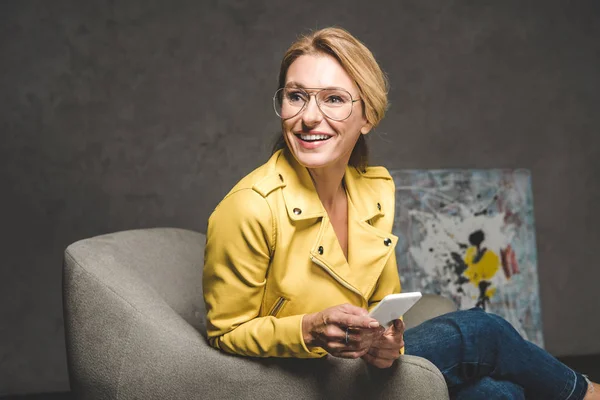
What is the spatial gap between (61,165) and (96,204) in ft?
0.78

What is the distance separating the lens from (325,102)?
166 cm

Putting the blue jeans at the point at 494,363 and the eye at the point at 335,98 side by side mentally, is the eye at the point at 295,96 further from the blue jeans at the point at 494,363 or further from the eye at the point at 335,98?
the blue jeans at the point at 494,363

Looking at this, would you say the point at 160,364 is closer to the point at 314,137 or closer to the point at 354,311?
the point at 354,311

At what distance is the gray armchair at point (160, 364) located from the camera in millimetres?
1529

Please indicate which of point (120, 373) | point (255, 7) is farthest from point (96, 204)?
point (120, 373)

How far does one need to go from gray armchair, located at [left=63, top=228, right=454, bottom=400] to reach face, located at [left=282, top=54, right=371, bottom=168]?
0.50 metres

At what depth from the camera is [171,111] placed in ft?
10.3

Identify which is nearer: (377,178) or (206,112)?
(377,178)

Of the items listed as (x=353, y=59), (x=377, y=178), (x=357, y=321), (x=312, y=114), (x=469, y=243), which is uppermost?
(x=353, y=59)

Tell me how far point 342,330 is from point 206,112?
198 centimetres

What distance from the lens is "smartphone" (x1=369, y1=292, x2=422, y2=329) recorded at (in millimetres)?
1302

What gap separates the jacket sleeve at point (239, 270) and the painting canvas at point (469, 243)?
178 cm

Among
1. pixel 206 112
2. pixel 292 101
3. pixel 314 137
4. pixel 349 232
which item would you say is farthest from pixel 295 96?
pixel 206 112

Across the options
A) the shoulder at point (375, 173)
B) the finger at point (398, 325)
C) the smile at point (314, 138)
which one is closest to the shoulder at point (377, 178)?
the shoulder at point (375, 173)
